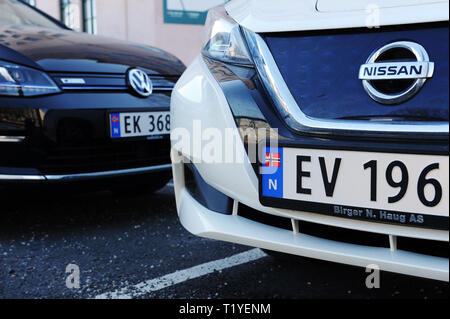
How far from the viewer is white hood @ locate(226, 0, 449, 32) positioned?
1198mm

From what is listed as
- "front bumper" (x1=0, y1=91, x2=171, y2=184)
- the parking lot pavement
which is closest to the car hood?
"front bumper" (x1=0, y1=91, x2=171, y2=184)

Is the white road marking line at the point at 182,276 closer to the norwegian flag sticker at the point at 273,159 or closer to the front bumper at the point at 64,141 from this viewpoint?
the front bumper at the point at 64,141

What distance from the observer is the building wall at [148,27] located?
31.5 ft

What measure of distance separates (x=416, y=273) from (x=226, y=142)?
592 millimetres

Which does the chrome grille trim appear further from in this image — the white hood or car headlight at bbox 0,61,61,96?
car headlight at bbox 0,61,61,96

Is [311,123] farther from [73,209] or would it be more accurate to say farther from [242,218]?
[73,209]

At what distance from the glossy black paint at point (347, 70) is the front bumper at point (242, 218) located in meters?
0.20

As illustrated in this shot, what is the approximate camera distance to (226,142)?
1.47 meters

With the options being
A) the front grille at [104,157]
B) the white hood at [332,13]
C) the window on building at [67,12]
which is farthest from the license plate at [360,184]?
the window on building at [67,12]

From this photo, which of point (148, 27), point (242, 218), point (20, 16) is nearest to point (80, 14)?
point (148, 27)

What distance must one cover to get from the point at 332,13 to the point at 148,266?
123 centimetres

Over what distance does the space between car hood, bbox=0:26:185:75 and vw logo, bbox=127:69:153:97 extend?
0.05 metres

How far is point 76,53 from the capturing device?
251cm
